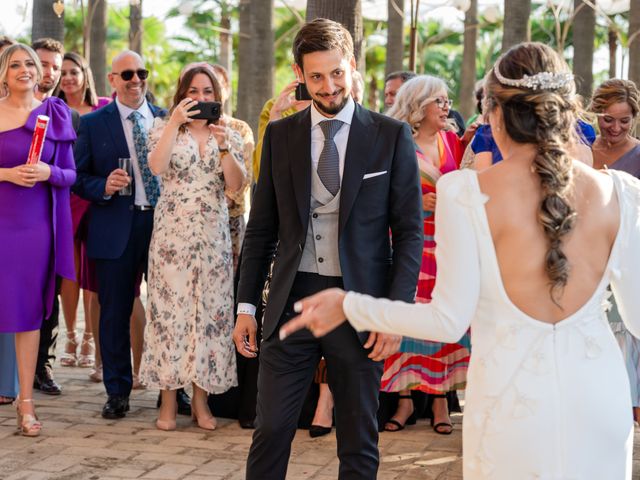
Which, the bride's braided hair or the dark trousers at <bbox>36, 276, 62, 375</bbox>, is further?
the dark trousers at <bbox>36, 276, 62, 375</bbox>

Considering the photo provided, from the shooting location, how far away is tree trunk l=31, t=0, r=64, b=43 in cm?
1240

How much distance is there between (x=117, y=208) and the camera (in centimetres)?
686

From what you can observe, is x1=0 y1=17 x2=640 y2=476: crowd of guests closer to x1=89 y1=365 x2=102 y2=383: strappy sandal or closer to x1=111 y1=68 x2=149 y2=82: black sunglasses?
x1=111 y1=68 x2=149 y2=82: black sunglasses

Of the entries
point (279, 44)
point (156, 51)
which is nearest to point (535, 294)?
point (279, 44)

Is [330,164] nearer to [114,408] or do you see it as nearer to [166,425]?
[166,425]

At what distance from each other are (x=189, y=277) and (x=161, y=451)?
1098mm

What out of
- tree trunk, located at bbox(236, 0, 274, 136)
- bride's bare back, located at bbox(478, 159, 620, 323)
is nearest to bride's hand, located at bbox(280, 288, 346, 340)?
bride's bare back, located at bbox(478, 159, 620, 323)

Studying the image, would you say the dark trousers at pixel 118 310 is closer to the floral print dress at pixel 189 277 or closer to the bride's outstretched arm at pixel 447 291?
the floral print dress at pixel 189 277

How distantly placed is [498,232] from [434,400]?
4.00m

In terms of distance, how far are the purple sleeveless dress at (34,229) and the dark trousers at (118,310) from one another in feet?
1.12

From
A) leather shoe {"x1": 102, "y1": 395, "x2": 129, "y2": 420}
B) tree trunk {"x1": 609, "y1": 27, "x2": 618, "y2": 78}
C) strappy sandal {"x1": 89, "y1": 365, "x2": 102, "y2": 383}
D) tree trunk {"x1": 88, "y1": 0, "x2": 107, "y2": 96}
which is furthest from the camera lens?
tree trunk {"x1": 609, "y1": 27, "x2": 618, "y2": 78}

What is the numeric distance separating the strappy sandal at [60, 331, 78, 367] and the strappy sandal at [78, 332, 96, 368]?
0.06m

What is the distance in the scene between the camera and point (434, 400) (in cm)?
665

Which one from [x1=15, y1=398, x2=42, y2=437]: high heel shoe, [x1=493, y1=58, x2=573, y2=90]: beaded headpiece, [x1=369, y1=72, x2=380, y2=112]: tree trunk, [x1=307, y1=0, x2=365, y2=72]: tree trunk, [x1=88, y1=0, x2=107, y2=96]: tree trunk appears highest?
[x1=369, y1=72, x2=380, y2=112]: tree trunk
